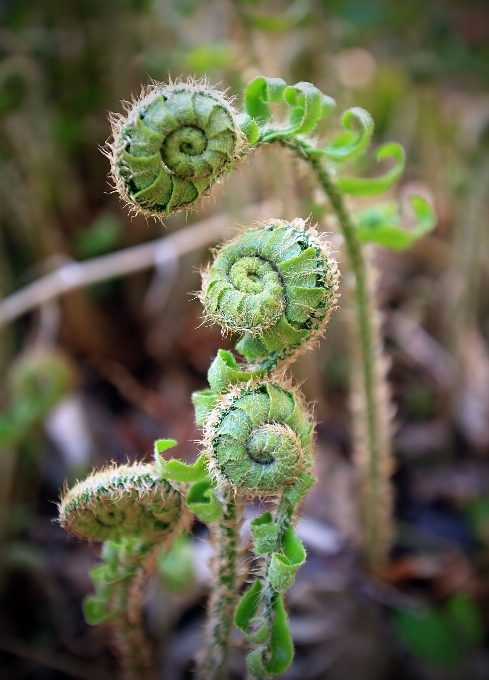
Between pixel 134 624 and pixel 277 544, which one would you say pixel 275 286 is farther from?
pixel 134 624

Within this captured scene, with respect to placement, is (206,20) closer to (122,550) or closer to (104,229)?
(104,229)

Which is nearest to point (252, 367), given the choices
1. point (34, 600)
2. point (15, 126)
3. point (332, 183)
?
point (332, 183)

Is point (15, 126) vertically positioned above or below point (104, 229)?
above

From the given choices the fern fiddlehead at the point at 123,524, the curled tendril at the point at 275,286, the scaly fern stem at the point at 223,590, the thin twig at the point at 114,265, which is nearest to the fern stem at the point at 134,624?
the fern fiddlehead at the point at 123,524

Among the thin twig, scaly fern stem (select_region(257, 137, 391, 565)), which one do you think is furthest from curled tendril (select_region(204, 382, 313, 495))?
the thin twig

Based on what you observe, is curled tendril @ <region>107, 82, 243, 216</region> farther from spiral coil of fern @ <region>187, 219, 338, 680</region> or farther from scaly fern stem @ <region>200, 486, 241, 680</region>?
scaly fern stem @ <region>200, 486, 241, 680</region>

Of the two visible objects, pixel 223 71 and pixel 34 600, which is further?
pixel 223 71
